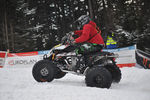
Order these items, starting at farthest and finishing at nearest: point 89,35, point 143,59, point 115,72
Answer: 1. point 143,59
2. point 115,72
3. point 89,35

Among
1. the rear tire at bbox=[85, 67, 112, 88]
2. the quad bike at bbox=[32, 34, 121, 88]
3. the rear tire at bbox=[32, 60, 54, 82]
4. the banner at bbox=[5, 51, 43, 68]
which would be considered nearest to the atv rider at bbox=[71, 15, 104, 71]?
the quad bike at bbox=[32, 34, 121, 88]

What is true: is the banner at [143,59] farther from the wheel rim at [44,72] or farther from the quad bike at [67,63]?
the wheel rim at [44,72]

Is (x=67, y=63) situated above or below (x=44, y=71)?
above

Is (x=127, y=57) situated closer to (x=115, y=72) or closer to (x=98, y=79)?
(x=115, y=72)

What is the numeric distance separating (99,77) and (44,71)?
156 centimetres

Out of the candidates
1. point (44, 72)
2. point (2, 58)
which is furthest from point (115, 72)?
point (2, 58)

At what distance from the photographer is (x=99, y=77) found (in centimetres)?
365

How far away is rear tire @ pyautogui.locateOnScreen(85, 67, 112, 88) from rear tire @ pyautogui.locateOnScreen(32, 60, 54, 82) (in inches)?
42.5

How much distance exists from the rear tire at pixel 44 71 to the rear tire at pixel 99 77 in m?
1.08

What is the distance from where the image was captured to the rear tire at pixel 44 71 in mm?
4238

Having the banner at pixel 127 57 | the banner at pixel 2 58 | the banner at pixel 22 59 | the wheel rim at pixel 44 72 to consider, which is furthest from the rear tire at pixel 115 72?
the banner at pixel 2 58

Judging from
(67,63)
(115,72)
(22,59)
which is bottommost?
(22,59)

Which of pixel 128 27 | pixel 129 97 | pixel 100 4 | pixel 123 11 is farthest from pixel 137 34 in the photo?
pixel 129 97

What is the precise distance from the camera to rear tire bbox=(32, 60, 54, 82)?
4.24 metres
